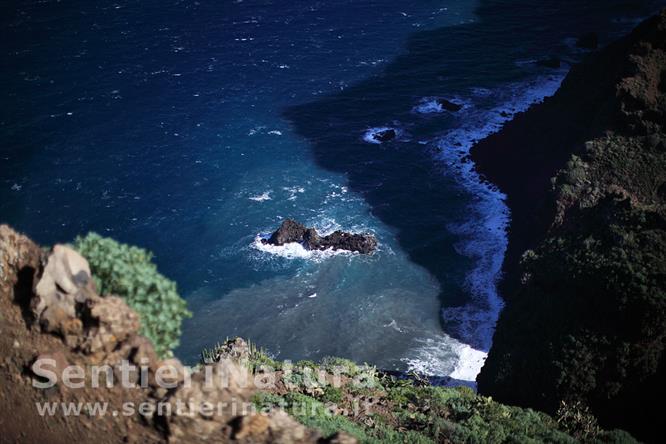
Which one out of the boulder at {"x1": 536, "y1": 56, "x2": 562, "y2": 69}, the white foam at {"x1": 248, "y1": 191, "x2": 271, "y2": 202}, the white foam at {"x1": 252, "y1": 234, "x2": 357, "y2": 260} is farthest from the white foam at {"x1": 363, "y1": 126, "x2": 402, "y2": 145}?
the boulder at {"x1": 536, "y1": 56, "x2": 562, "y2": 69}

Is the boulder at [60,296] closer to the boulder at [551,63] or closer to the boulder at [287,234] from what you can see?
the boulder at [287,234]

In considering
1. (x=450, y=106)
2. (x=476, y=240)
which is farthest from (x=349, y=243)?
(x=450, y=106)

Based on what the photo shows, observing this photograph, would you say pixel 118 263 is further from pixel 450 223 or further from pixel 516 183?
pixel 516 183

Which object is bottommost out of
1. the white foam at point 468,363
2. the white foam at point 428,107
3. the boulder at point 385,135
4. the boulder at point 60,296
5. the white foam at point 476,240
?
the white foam at point 468,363

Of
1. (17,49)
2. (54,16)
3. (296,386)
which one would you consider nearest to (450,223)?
(296,386)

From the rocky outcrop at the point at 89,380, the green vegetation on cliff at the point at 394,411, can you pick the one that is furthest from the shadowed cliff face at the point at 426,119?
the rocky outcrop at the point at 89,380

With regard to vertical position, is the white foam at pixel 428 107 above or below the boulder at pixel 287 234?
above

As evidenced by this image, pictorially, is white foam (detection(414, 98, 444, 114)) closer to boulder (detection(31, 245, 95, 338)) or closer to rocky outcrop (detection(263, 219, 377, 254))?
rocky outcrop (detection(263, 219, 377, 254))
